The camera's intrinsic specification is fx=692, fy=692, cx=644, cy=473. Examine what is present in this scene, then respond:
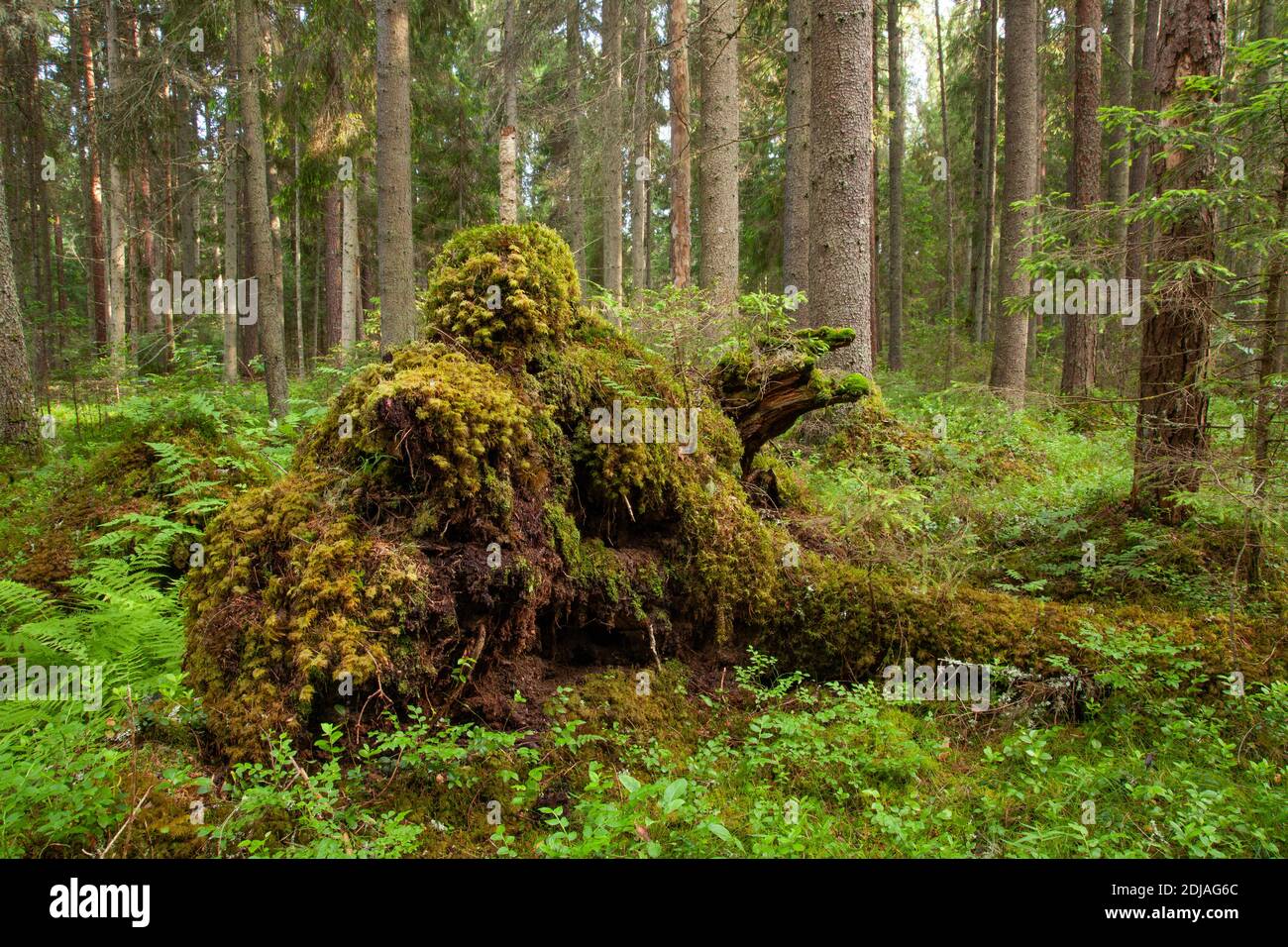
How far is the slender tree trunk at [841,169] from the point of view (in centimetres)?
734

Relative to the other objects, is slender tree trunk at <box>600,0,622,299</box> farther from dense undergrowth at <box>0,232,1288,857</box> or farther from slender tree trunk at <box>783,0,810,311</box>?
dense undergrowth at <box>0,232,1288,857</box>

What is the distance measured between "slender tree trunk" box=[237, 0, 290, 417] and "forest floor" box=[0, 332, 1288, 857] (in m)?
5.80

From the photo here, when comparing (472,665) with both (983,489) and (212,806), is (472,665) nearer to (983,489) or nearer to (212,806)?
(212,806)

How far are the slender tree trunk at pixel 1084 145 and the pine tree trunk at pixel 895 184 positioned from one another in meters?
5.43

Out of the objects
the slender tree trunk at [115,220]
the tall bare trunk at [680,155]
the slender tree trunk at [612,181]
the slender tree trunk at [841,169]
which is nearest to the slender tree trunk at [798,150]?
the tall bare trunk at [680,155]

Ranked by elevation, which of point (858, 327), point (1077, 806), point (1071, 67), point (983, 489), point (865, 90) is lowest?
point (1077, 806)

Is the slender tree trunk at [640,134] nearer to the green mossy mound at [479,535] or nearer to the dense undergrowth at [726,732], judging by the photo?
the green mossy mound at [479,535]

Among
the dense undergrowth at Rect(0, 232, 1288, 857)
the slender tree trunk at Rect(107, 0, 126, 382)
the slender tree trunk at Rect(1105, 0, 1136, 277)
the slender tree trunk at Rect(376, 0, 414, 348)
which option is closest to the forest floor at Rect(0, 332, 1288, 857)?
the dense undergrowth at Rect(0, 232, 1288, 857)

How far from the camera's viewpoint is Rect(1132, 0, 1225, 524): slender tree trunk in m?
4.90

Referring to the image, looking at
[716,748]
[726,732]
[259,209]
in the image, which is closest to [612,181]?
[259,209]

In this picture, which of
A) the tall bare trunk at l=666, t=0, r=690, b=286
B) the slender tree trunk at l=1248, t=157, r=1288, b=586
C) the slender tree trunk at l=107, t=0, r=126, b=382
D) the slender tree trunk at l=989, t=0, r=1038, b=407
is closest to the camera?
the slender tree trunk at l=1248, t=157, r=1288, b=586
